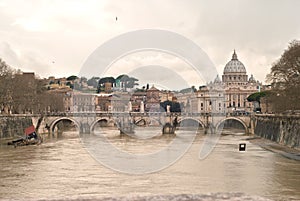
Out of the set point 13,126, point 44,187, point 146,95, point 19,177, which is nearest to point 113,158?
point 19,177

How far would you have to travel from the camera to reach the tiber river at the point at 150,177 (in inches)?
686

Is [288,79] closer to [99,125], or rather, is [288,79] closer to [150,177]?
[150,177]

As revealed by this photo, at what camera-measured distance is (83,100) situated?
3494 inches

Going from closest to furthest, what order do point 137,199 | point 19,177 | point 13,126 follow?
point 137,199 < point 19,177 < point 13,126

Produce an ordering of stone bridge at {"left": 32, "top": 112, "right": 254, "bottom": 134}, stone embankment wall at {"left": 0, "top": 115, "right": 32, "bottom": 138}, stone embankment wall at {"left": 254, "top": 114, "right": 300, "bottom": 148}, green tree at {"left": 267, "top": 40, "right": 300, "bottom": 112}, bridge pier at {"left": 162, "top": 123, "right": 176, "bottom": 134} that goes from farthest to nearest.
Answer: stone bridge at {"left": 32, "top": 112, "right": 254, "bottom": 134}, bridge pier at {"left": 162, "top": 123, "right": 176, "bottom": 134}, stone embankment wall at {"left": 0, "top": 115, "right": 32, "bottom": 138}, stone embankment wall at {"left": 254, "top": 114, "right": 300, "bottom": 148}, green tree at {"left": 267, "top": 40, "right": 300, "bottom": 112}

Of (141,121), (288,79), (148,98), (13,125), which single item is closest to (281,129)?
(288,79)

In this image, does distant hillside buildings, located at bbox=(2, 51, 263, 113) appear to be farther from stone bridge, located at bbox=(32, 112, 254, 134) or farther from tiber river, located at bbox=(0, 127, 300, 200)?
tiber river, located at bbox=(0, 127, 300, 200)

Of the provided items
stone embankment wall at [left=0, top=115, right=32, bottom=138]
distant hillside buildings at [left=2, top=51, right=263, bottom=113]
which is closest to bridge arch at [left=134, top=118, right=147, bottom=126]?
distant hillside buildings at [left=2, top=51, right=263, bottom=113]

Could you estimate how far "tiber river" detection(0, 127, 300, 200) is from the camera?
17.4 meters

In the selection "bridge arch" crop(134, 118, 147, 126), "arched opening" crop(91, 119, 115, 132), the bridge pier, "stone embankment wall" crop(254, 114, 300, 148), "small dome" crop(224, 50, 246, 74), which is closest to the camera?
"stone embankment wall" crop(254, 114, 300, 148)

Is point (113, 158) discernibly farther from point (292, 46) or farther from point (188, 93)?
point (188, 93)

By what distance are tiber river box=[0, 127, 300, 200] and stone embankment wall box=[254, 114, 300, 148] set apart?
5.28 metres

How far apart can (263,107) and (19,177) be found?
57217 mm

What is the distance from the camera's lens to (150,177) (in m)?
20.9
